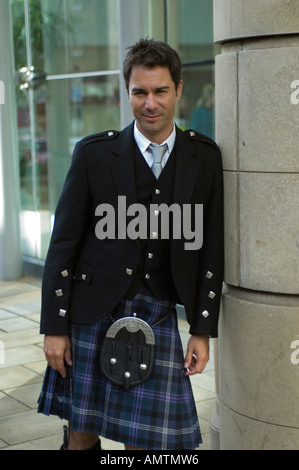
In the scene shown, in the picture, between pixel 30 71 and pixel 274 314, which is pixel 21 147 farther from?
pixel 274 314

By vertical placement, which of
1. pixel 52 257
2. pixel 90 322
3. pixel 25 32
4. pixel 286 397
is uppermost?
pixel 25 32

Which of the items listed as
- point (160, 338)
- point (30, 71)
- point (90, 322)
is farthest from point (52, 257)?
point (30, 71)

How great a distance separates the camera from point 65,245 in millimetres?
3090

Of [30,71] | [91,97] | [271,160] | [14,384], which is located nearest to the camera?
[271,160]

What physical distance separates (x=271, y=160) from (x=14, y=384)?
10.1ft

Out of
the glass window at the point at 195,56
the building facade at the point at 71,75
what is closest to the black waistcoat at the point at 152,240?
the building facade at the point at 71,75

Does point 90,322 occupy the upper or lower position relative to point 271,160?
lower

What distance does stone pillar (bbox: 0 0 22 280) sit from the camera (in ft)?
28.1

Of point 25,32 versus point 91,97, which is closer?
point 91,97

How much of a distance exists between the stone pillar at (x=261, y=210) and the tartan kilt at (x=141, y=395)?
212 mm

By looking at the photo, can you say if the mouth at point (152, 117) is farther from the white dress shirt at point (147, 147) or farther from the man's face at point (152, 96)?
the white dress shirt at point (147, 147)

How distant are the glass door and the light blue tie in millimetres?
4707

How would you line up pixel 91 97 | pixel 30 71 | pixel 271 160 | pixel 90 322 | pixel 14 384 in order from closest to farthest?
pixel 271 160 → pixel 90 322 → pixel 14 384 → pixel 91 97 → pixel 30 71

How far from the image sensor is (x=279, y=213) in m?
2.92
